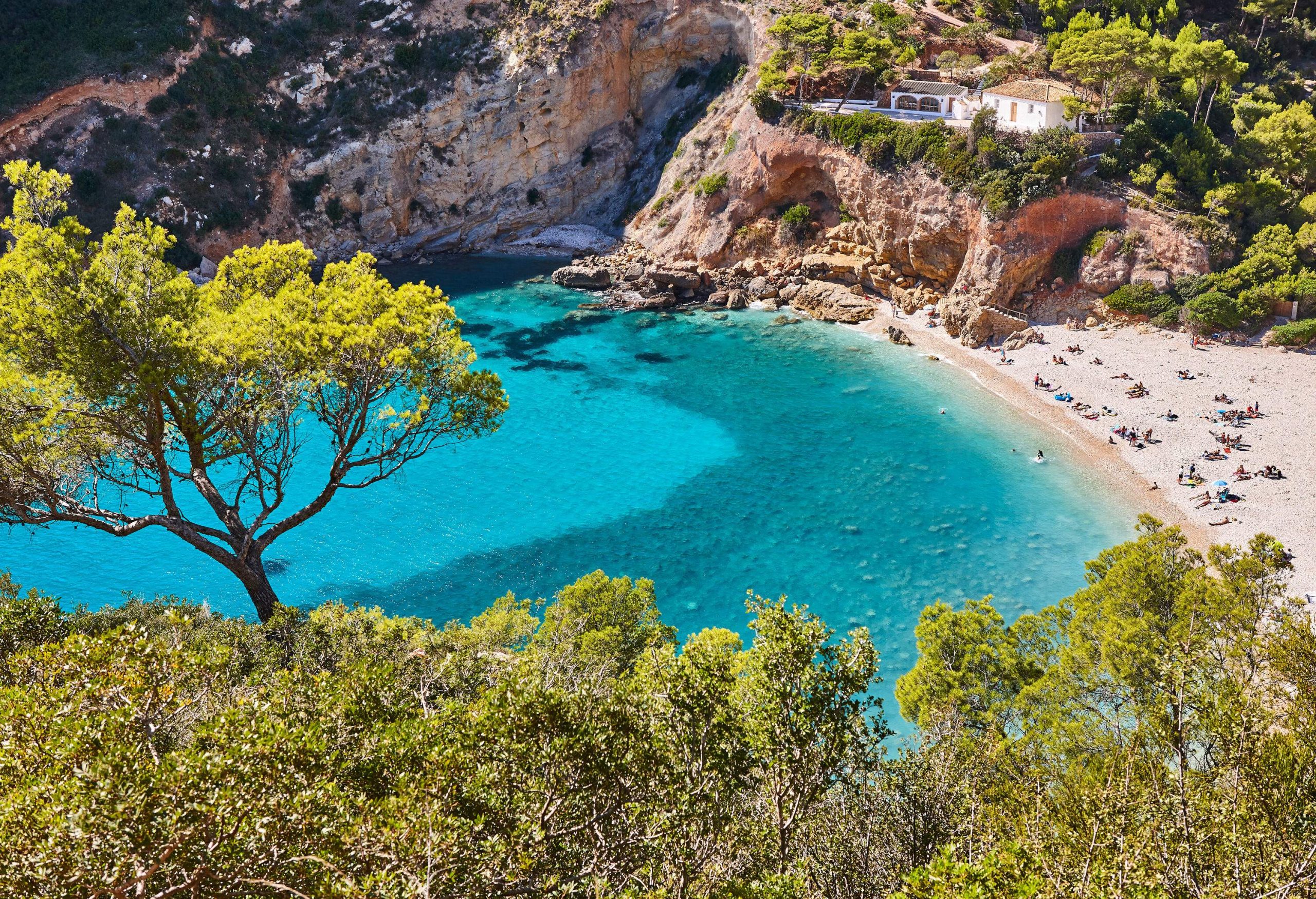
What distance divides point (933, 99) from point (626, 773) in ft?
198

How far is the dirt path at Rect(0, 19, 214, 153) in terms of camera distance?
62750 mm

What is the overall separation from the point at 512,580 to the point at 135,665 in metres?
23.7

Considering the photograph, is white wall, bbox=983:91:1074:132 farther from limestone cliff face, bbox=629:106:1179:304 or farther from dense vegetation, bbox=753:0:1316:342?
limestone cliff face, bbox=629:106:1179:304

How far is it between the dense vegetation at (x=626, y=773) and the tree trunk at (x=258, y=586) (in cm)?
285

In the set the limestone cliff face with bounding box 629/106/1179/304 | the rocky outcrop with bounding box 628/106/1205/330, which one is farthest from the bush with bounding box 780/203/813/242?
the limestone cliff face with bounding box 629/106/1179/304

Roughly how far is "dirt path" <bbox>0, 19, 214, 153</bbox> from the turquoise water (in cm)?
4086

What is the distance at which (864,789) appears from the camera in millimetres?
14352

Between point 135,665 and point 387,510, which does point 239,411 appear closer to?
point 135,665

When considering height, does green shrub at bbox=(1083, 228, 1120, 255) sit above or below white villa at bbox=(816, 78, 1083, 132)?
below

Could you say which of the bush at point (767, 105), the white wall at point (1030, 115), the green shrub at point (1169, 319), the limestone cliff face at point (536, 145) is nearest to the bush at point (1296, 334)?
the green shrub at point (1169, 319)

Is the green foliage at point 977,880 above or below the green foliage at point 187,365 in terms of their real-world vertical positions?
below

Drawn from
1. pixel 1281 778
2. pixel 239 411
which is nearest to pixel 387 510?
pixel 239 411

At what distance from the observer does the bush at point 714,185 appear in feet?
216

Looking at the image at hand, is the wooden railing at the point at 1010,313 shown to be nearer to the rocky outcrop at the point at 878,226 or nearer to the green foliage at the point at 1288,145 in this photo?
the rocky outcrop at the point at 878,226
